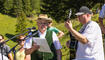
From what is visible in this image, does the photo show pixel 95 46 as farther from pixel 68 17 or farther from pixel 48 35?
pixel 48 35

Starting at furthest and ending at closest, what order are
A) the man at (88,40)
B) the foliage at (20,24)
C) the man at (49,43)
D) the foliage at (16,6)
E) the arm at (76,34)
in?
the foliage at (16,6), the foliage at (20,24), the man at (49,43), the man at (88,40), the arm at (76,34)

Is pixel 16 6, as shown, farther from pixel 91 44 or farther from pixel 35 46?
pixel 91 44

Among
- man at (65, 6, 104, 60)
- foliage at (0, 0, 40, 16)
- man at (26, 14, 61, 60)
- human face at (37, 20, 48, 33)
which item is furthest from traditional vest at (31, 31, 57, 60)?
foliage at (0, 0, 40, 16)

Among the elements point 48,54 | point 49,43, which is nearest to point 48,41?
point 49,43

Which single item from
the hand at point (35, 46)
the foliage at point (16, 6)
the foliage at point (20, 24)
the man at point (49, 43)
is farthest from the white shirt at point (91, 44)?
the foliage at point (16, 6)

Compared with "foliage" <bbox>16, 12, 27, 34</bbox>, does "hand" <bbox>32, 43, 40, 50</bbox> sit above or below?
above

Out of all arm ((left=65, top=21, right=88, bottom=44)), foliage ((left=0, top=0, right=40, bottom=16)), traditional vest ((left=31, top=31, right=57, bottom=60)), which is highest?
arm ((left=65, top=21, right=88, bottom=44))

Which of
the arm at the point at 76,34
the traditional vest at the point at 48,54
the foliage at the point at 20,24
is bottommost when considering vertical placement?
the foliage at the point at 20,24

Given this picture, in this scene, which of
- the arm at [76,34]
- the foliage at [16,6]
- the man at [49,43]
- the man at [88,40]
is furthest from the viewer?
the foliage at [16,6]

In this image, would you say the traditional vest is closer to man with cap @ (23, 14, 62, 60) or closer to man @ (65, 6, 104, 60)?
man with cap @ (23, 14, 62, 60)

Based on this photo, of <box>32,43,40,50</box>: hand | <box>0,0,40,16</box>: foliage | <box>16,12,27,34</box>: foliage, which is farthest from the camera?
<box>0,0,40,16</box>: foliage

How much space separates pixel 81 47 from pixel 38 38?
718 millimetres

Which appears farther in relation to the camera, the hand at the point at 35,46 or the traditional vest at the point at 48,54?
the traditional vest at the point at 48,54

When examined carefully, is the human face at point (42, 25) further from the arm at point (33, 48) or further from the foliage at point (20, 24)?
the foliage at point (20, 24)
